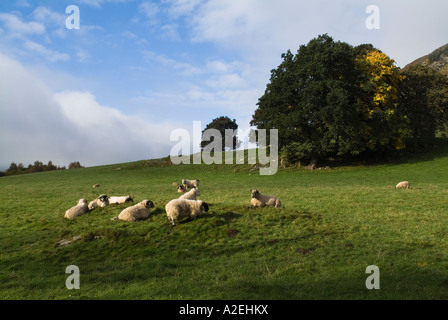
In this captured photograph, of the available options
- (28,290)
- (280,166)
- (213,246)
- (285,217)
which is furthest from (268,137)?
(28,290)

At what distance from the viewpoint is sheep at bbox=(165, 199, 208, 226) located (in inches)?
508

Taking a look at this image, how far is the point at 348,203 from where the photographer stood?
1784 cm

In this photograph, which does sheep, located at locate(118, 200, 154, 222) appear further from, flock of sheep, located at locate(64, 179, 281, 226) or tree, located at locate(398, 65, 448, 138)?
tree, located at locate(398, 65, 448, 138)

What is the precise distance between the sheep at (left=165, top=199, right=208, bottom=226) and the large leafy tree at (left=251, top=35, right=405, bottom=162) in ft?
95.7

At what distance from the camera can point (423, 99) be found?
4791 centimetres

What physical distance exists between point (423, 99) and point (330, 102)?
1996 centimetres

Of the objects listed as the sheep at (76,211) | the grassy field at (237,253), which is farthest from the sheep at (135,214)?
the sheep at (76,211)

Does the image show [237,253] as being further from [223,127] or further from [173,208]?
[223,127]

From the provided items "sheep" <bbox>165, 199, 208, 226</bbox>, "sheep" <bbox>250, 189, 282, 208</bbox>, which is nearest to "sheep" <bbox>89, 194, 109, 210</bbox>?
"sheep" <bbox>165, 199, 208, 226</bbox>

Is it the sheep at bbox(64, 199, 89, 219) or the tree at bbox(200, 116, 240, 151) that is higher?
the tree at bbox(200, 116, 240, 151)

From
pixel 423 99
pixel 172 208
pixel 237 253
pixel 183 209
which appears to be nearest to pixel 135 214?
pixel 172 208

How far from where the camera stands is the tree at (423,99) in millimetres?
46938

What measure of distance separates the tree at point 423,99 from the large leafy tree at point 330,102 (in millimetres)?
5186
